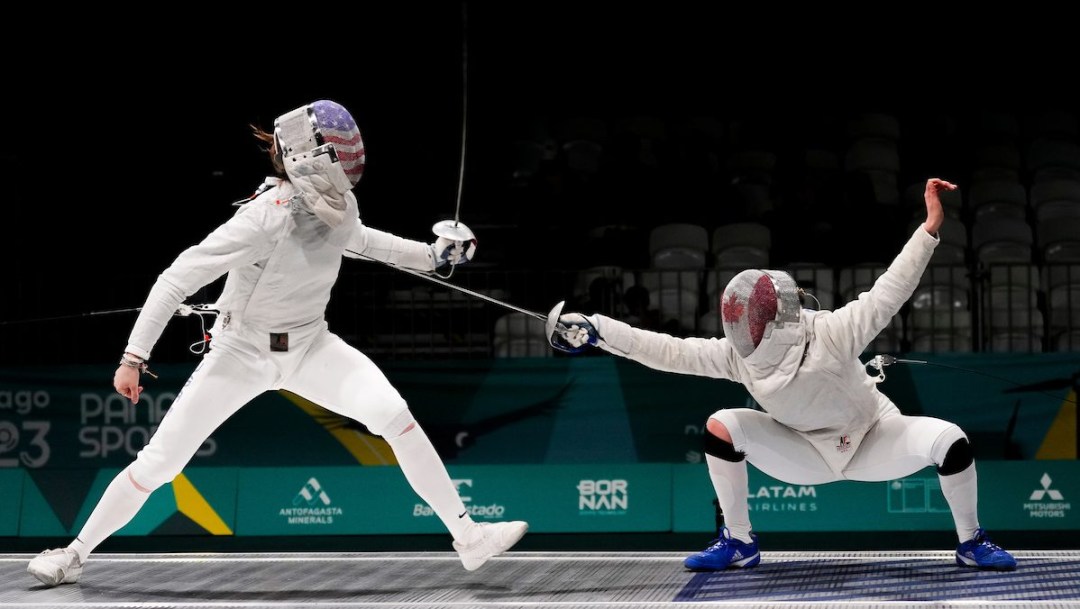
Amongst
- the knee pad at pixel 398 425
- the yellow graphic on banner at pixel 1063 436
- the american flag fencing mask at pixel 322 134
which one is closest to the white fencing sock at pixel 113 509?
the knee pad at pixel 398 425

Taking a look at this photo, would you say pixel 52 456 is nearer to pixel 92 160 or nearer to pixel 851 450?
pixel 92 160

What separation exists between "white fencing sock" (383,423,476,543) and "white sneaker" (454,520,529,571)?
24 millimetres

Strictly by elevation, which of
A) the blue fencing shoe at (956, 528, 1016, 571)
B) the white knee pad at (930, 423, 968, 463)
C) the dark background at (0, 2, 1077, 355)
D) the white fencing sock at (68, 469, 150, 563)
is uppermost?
the dark background at (0, 2, 1077, 355)

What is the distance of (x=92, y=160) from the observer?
6.51m

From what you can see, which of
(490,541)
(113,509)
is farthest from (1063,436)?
(113,509)

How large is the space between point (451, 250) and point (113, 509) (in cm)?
121

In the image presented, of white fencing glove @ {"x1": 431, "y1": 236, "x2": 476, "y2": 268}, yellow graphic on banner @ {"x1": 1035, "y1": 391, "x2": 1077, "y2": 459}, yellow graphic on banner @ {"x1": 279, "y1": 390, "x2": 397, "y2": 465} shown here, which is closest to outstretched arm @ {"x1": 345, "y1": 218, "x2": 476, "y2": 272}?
white fencing glove @ {"x1": 431, "y1": 236, "x2": 476, "y2": 268}

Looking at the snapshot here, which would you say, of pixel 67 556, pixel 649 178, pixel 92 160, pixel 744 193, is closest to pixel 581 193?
pixel 649 178

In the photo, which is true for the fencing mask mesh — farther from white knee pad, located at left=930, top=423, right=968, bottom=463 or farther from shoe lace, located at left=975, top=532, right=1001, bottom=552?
shoe lace, located at left=975, top=532, right=1001, bottom=552

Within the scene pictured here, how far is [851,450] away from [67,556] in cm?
225

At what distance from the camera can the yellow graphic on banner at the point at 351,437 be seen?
512 cm

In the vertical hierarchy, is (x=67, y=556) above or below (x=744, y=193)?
below

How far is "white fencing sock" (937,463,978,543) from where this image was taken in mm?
3359

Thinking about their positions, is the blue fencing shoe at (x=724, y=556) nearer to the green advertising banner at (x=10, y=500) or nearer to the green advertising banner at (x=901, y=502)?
the green advertising banner at (x=901, y=502)
